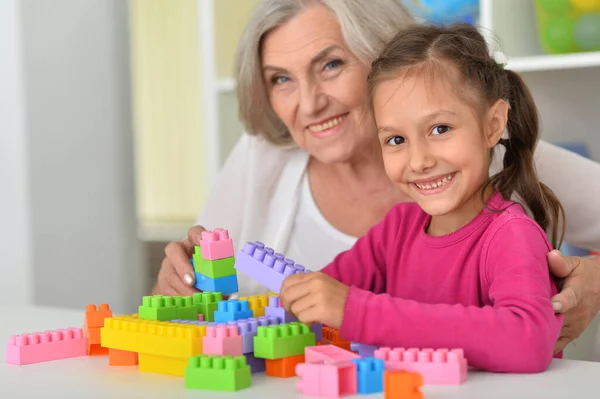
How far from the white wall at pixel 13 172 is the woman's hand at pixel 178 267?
1.07m

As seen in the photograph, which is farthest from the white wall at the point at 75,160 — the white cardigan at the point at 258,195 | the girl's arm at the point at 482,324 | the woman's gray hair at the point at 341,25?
the girl's arm at the point at 482,324

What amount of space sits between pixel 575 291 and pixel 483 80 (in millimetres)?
326

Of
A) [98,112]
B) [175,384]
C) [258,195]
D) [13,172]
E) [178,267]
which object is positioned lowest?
[175,384]

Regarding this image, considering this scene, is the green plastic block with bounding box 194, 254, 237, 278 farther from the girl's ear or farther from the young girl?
the girl's ear

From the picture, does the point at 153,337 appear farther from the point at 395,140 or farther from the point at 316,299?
the point at 395,140

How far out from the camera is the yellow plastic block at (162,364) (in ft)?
3.35

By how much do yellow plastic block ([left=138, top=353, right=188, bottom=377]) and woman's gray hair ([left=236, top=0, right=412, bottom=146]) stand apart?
0.92 metres

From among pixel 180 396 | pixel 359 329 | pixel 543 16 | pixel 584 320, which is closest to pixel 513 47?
pixel 543 16

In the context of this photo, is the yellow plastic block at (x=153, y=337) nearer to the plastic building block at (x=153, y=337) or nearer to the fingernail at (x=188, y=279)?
the plastic building block at (x=153, y=337)

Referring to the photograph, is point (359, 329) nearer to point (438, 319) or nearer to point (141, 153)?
point (438, 319)

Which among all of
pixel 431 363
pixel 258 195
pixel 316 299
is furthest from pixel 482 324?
pixel 258 195

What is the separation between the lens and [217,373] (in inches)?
37.2

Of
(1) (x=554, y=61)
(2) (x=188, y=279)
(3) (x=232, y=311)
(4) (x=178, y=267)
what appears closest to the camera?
(3) (x=232, y=311)

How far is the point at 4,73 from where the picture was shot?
253 cm
